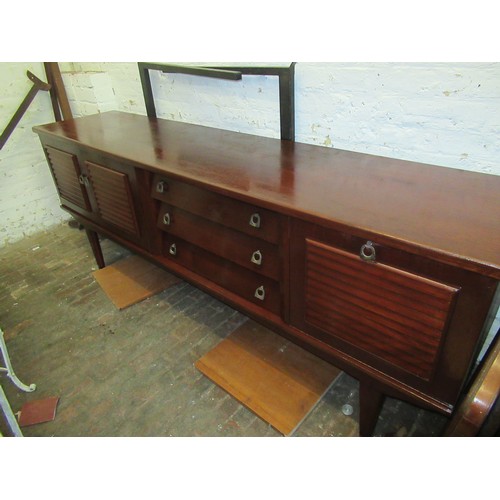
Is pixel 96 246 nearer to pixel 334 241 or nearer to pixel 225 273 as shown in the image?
pixel 225 273

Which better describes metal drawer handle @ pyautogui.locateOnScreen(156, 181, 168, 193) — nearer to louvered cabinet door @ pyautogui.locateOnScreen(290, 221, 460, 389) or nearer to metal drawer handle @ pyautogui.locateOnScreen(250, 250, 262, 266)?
metal drawer handle @ pyautogui.locateOnScreen(250, 250, 262, 266)

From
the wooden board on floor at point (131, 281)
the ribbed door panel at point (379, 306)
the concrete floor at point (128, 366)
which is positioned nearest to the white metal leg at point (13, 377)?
the concrete floor at point (128, 366)

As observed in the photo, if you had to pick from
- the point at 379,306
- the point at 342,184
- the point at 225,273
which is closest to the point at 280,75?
the point at 342,184

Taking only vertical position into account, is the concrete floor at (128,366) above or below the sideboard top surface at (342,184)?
below

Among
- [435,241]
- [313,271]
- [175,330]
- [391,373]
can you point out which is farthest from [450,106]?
[175,330]

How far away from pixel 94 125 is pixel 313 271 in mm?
1762

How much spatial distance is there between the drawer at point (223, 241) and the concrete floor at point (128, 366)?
633 millimetres

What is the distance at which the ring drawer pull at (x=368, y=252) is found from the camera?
A: 0.99 m

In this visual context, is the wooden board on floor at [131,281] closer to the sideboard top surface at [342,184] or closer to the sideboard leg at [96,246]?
the sideboard leg at [96,246]

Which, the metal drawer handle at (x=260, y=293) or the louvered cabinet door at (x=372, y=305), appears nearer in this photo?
the louvered cabinet door at (x=372, y=305)

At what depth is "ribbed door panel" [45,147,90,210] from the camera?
2.07 meters

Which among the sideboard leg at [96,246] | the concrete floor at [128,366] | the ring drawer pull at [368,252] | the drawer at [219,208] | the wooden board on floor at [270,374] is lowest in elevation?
the concrete floor at [128,366]

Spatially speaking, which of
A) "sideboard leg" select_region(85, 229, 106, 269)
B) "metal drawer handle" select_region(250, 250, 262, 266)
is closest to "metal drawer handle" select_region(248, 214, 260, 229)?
"metal drawer handle" select_region(250, 250, 262, 266)

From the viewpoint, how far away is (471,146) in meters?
1.30
